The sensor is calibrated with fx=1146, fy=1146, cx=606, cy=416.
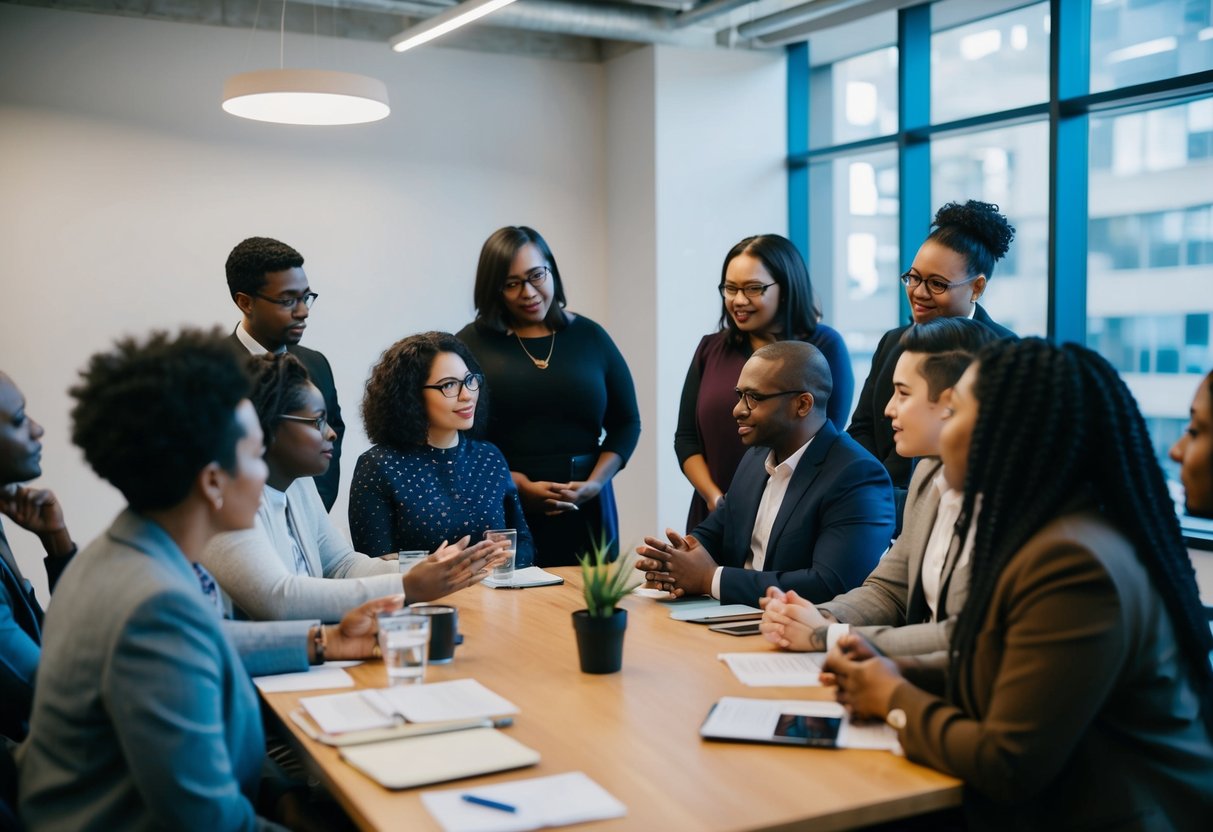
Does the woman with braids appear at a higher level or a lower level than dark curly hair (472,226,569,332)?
lower

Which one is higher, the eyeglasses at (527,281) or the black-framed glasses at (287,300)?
the eyeglasses at (527,281)

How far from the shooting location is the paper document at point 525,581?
324cm

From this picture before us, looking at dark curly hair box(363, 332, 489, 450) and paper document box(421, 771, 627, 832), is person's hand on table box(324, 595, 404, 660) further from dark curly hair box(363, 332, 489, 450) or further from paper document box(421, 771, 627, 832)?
dark curly hair box(363, 332, 489, 450)

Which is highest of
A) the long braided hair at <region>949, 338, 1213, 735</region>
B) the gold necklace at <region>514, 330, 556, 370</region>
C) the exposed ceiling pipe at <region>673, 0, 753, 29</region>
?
the exposed ceiling pipe at <region>673, 0, 753, 29</region>

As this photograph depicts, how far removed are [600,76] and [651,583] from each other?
4.73 meters

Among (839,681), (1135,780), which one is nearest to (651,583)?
(839,681)

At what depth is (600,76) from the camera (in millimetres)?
7051

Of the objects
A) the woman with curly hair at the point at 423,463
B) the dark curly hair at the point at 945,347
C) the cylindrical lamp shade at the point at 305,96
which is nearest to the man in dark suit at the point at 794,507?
the dark curly hair at the point at 945,347

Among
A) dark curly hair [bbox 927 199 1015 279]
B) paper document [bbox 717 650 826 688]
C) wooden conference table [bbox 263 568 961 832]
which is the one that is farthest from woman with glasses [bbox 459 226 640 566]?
paper document [bbox 717 650 826 688]

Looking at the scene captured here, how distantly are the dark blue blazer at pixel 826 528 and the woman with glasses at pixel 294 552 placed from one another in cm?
72

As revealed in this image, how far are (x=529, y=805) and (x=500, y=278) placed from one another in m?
2.73

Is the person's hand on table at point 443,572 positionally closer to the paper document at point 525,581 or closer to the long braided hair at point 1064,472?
the paper document at point 525,581

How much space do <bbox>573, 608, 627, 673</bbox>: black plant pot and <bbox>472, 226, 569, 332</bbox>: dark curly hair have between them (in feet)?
6.64

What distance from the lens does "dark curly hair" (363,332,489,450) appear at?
11.4 feet
